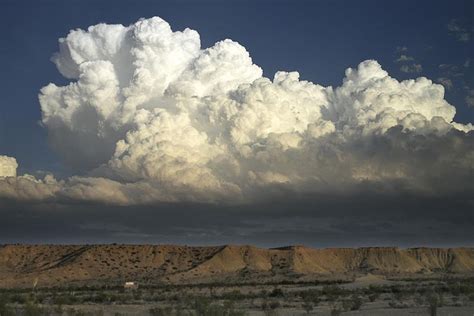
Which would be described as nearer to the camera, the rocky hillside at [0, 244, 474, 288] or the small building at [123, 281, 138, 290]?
the small building at [123, 281, 138, 290]

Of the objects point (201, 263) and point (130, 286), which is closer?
point (130, 286)

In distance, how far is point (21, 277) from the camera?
11788cm

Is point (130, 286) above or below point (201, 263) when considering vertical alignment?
below

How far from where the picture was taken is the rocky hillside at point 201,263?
123938 mm

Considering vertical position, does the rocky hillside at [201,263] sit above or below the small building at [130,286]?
above

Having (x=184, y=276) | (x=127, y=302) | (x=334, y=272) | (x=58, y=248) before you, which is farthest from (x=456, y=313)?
(x=58, y=248)

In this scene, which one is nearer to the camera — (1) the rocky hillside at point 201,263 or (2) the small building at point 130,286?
(2) the small building at point 130,286

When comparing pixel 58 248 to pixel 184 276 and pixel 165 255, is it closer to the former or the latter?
A: pixel 165 255

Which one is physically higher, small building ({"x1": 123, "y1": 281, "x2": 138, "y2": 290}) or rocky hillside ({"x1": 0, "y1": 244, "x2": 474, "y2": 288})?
rocky hillside ({"x1": 0, "y1": 244, "x2": 474, "y2": 288})

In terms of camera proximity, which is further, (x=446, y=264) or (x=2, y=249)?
(x=446, y=264)

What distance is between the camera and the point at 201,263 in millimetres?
136625

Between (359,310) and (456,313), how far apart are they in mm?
6761

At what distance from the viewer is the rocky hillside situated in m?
124

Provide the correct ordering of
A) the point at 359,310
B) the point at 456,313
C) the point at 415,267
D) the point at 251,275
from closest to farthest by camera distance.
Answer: the point at 456,313
the point at 359,310
the point at 251,275
the point at 415,267
